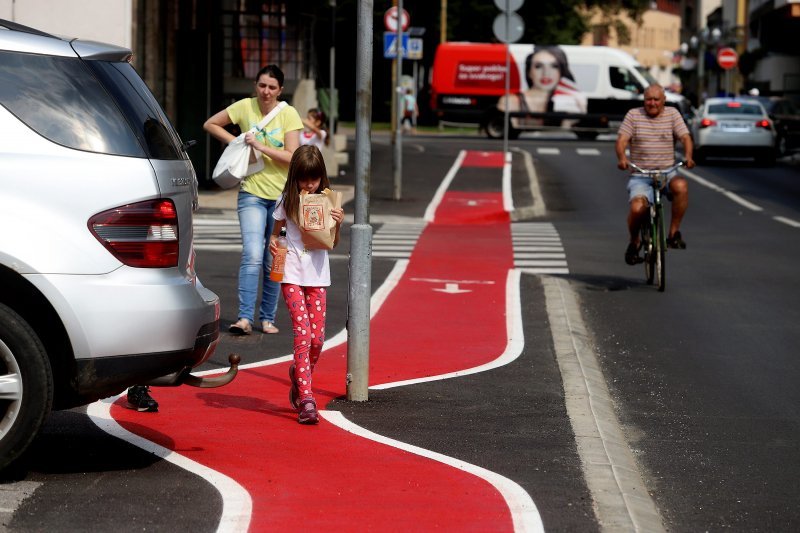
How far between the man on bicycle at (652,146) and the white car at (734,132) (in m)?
23.9

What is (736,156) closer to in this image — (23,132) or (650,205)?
(650,205)

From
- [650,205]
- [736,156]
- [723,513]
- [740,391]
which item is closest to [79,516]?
[723,513]

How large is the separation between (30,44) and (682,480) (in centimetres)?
343

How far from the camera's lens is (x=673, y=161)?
1556 centimetres

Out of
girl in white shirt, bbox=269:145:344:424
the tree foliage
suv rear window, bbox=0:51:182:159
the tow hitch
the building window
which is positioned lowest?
the tow hitch

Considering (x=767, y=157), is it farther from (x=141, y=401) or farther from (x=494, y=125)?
(x=141, y=401)

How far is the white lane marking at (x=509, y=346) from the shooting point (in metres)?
9.79

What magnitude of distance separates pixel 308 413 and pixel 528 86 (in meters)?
43.4

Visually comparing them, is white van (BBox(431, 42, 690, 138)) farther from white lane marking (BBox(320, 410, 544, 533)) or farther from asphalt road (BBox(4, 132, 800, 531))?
white lane marking (BBox(320, 410, 544, 533))

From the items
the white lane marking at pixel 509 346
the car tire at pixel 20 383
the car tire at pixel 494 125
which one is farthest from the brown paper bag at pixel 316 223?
the car tire at pixel 494 125

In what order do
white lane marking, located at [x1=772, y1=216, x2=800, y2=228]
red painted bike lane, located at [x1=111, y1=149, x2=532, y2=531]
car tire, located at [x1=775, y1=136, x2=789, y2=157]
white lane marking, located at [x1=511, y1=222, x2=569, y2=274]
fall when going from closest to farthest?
red painted bike lane, located at [x1=111, y1=149, x2=532, y2=531]
white lane marking, located at [x1=511, y1=222, x2=569, y2=274]
white lane marking, located at [x1=772, y1=216, x2=800, y2=228]
car tire, located at [x1=775, y1=136, x2=789, y2=157]

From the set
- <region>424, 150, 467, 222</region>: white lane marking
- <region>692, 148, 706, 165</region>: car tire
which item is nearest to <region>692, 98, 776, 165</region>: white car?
<region>692, 148, 706, 165</region>: car tire

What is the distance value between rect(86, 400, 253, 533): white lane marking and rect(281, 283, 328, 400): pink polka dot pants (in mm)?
963

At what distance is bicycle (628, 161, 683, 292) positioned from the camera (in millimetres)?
15133
